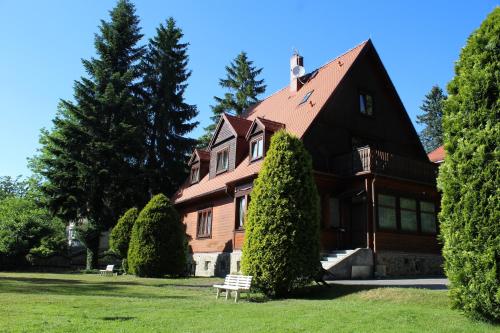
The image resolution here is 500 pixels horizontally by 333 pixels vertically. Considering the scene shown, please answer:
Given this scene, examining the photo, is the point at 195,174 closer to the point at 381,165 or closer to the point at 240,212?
the point at 240,212

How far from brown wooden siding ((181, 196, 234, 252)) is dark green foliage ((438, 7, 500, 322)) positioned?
15.0 meters

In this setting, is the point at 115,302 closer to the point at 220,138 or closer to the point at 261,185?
the point at 261,185

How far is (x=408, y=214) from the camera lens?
20422 mm

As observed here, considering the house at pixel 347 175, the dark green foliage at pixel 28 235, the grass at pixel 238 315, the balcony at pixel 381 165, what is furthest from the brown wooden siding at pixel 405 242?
the dark green foliage at pixel 28 235

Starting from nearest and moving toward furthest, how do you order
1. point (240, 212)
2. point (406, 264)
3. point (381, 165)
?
1. point (381, 165)
2. point (406, 264)
3. point (240, 212)

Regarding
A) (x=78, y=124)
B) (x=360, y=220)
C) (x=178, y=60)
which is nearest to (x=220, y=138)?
(x=360, y=220)

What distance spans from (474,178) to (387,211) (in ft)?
39.1

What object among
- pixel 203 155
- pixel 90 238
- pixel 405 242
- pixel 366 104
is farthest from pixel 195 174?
pixel 405 242

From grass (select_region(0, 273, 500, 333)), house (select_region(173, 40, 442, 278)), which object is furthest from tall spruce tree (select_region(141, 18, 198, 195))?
grass (select_region(0, 273, 500, 333))

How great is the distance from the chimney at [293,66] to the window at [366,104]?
4440mm

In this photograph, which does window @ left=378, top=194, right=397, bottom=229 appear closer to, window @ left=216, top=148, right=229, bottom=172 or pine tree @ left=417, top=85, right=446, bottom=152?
window @ left=216, top=148, right=229, bottom=172

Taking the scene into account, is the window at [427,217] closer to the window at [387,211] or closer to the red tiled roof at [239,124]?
the window at [387,211]

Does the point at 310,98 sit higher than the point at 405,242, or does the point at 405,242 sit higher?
the point at 310,98

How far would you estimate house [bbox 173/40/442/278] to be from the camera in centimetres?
1909
